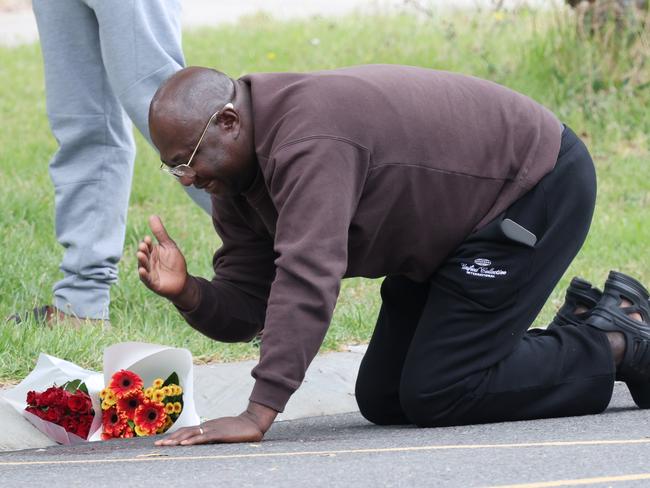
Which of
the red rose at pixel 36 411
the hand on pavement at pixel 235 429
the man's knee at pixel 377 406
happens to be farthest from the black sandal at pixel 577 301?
the red rose at pixel 36 411

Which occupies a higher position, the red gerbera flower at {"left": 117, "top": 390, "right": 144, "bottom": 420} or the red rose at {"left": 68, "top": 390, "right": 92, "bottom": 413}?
the red gerbera flower at {"left": 117, "top": 390, "right": 144, "bottom": 420}

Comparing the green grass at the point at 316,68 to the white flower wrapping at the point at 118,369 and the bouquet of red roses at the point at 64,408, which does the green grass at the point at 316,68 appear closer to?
the white flower wrapping at the point at 118,369

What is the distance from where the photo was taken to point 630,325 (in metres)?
4.02

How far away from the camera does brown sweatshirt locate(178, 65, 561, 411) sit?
3.24m

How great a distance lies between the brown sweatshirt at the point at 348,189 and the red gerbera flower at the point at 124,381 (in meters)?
0.26

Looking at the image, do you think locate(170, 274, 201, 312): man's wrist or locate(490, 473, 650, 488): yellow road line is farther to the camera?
locate(170, 274, 201, 312): man's wrist

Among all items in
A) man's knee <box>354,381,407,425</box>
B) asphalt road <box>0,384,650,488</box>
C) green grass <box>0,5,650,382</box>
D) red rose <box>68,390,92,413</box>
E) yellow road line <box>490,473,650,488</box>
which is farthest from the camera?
green grass <box>0,5,650,382</box>

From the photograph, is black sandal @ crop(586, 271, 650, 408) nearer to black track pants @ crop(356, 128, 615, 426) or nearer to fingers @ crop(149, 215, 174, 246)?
black track pants @ crop(356, 128, 615, 426)

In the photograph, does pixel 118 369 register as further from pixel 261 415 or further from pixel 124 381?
pixel 261 415

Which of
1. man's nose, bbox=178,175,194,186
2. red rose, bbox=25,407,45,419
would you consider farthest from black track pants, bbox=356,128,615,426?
red rose, bbox=25,407,45,419

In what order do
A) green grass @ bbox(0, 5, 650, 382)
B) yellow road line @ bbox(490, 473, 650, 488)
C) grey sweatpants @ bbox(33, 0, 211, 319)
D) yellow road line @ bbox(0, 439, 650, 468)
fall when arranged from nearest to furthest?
yellow road line @ bbox(490, 473, 650, 488), yellow road line @ bbox(0, 439, 650, 468), grey sweatpants @ bbox(33, 0, 211, 319), green grass @ bbox(0, 5, 650, 382)

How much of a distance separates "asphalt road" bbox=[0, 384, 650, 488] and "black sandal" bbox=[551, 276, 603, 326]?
47 centimetres

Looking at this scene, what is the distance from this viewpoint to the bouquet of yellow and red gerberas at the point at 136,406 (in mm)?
3859

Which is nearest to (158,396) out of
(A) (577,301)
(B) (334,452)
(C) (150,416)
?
(C) (150,416)
